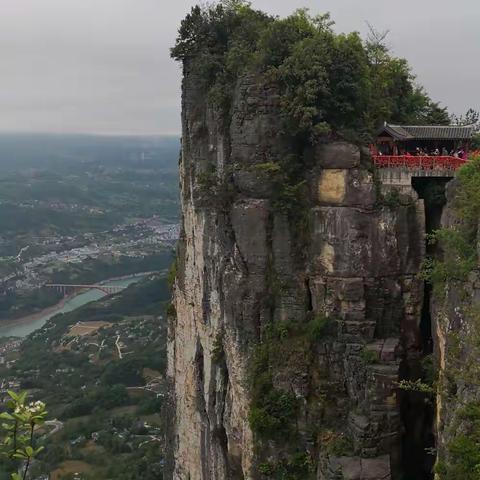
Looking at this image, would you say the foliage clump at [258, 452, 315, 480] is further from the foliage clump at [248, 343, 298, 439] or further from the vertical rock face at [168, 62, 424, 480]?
the foliage clump at [248, 343, 298, 439]

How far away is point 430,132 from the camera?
2234cm

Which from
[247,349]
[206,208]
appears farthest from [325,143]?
[247,349]

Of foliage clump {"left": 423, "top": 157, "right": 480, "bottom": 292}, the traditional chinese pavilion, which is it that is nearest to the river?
the traditional chinese pavilion

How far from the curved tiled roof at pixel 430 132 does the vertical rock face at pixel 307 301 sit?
77.8 inches

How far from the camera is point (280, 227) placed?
21.3 metres

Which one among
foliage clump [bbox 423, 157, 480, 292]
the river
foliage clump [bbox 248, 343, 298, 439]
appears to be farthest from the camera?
the river

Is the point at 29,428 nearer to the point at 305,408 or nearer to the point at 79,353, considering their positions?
the point at 305,408

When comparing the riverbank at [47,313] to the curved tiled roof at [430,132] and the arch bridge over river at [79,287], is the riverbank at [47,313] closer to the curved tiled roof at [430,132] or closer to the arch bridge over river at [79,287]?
the arch bridge over river at [79,287]

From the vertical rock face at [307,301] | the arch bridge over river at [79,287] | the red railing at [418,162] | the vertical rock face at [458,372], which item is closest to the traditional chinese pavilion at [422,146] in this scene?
the red railing at [418,162]

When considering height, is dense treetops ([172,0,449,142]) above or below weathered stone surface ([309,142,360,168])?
above

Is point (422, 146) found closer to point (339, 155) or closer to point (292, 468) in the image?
point (339, 155)

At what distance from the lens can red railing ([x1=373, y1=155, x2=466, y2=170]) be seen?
2095 cm

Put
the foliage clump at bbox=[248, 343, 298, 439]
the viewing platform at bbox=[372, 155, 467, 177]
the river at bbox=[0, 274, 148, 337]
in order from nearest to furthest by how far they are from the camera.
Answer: the foliage clump at bbox=[248, 343, 298, 439]
the viewing platform at bbox=[372, 155, 467, 177]
the river at bbox=[0, 274, 148, 337]

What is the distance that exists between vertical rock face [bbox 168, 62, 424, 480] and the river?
94302 millimetres
